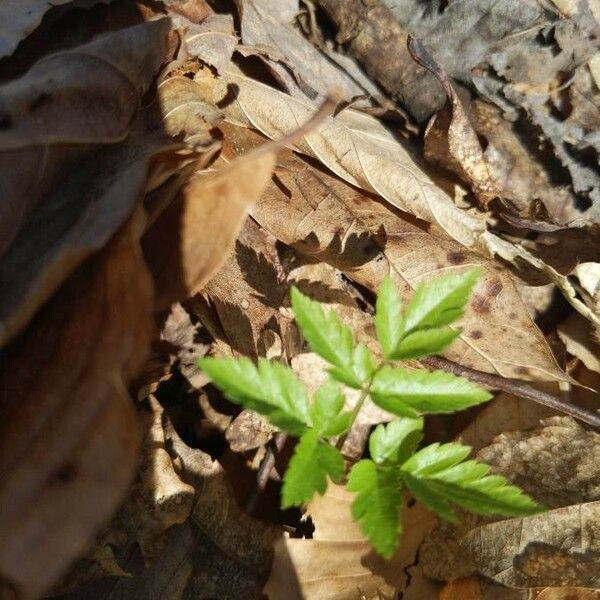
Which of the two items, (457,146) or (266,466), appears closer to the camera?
(266,466)

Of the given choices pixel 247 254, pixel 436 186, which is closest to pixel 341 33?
pixel 436 186

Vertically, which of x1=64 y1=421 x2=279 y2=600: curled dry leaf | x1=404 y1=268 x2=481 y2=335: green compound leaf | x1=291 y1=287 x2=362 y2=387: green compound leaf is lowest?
x1=64 y1=421 x2=279 y2=600: curled dry leaf

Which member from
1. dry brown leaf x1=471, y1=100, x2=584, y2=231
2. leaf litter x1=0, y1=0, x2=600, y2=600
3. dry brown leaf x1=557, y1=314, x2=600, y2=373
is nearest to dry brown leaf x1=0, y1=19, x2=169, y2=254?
leaf litter x1=0, y1=0, x2=600, y2=600

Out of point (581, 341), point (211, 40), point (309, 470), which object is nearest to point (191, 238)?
point (309, 470)

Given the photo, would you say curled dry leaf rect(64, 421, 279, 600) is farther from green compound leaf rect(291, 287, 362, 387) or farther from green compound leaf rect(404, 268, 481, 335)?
green compound leaf rect(404, 268, 481, 335)

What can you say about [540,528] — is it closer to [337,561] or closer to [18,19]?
[337,561]

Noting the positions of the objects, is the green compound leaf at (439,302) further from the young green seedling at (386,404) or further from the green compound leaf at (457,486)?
the green compound leaf at (457,486)

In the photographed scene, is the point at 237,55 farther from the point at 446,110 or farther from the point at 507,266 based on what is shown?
the point at 507,266
